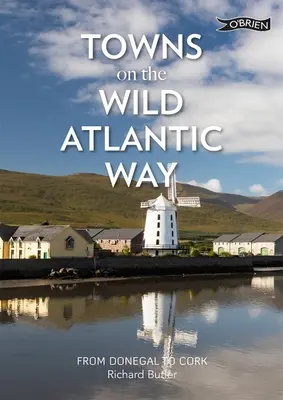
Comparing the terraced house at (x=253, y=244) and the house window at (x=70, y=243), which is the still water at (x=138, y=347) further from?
the terraced house at (x=253, y=244)

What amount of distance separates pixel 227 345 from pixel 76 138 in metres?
11.4

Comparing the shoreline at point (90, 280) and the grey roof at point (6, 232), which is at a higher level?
the grey roof at point (6, 232)

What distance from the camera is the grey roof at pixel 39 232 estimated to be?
6200 centimetres

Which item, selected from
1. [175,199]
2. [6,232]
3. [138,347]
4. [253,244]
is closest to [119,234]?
[175,199]

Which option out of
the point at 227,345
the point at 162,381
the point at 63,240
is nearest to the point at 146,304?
the point at 227,345

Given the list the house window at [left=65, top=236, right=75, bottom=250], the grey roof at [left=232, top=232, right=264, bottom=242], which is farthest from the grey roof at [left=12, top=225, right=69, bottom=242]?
the grey roof at [left=232, top=232, right=264, bottom=242]

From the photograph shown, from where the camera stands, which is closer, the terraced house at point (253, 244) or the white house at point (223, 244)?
the terraced house at point (253, 244)

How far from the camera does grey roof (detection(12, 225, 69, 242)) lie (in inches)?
2441

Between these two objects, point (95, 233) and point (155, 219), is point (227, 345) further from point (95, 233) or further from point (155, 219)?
point (95, 233)

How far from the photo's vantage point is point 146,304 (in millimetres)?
38250

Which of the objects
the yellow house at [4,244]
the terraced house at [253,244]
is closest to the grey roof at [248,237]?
the terraced house at [253,244]

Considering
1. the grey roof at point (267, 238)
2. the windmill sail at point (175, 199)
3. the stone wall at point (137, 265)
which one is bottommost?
the stone wall at point (137, 265)

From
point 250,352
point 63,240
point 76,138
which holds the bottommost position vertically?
point 250,352

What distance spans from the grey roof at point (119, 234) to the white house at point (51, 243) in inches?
1046
